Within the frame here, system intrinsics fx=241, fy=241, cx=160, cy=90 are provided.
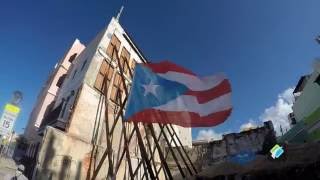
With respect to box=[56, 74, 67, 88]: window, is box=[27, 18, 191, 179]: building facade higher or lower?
lower

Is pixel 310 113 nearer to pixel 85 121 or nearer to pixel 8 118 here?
pixel 85 121

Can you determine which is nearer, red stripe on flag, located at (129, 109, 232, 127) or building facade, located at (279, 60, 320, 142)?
red stripe on flag, located at (129, 109, 232, 127)

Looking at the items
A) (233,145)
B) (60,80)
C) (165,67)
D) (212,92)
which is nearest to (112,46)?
(60,80)

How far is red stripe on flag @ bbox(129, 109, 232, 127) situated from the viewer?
294 inches

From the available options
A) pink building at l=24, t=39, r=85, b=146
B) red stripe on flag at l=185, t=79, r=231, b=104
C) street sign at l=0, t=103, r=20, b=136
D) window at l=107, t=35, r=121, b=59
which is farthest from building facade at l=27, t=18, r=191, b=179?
red stripe on flag at l=185, t=79, r=231, b=104

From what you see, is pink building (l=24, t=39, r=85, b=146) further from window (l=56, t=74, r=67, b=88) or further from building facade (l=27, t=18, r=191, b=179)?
building facade (l=27, t=18, r=191, b=179)

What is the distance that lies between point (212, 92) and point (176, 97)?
150 cm

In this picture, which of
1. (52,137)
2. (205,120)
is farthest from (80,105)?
(205,120)

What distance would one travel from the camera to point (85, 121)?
16.0 meters

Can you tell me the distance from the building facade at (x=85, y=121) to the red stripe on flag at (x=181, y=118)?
3.33 meters

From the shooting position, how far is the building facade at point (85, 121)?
13.0 metres

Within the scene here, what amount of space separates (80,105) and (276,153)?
40.0 ft

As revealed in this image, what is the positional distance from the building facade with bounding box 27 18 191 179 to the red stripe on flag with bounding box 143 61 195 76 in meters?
3.41

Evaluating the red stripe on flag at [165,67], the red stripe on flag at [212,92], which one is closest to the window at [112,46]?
the red stripe on flag at [165,67]
